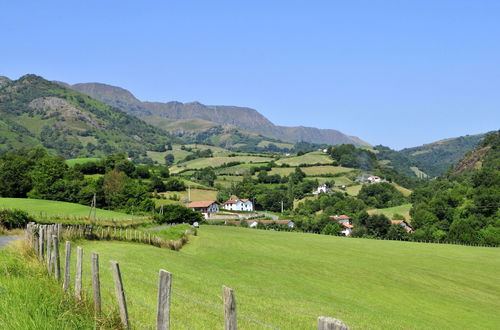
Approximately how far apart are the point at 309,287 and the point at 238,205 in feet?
520

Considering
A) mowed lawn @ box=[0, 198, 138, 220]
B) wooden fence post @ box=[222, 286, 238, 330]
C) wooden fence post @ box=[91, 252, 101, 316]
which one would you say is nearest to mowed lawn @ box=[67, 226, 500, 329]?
wooden fence post @ box=[91, 252, 101, 316]

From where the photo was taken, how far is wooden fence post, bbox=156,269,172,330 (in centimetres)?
888

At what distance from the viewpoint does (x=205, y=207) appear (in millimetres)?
175125

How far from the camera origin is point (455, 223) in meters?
125

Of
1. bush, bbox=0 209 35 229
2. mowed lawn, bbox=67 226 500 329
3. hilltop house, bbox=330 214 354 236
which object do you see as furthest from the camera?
hilltop house, bbox=330 214 354 236

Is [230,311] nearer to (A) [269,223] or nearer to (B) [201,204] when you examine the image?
(A) [269,223]

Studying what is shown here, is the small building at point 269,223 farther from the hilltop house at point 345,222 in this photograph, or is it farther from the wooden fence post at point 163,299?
the wooden fence post at point 163,299

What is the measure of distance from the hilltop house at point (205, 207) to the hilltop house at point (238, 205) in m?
8.56

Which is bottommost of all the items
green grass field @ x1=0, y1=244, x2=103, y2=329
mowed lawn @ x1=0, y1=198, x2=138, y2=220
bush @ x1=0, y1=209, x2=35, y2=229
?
mowed lawn @ x1=0, y1=198, x2=138, y2=220

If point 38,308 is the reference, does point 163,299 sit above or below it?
above

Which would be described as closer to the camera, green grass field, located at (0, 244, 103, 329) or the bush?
green grass field, located at (0, 244, 103, 329)

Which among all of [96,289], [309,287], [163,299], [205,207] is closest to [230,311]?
[163,299]

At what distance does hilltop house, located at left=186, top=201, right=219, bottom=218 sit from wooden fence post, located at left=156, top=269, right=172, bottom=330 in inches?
6270

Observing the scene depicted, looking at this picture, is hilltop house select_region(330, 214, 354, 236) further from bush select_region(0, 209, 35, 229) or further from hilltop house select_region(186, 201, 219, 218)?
bush select_region(0, 209, 35, 229)
